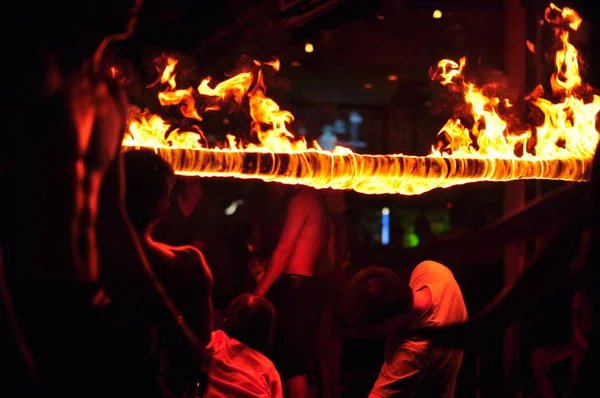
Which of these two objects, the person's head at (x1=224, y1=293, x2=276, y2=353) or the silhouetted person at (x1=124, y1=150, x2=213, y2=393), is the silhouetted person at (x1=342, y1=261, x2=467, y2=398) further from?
the silhouetted person at (x1=124, y1=150, x2=213, y2=393)

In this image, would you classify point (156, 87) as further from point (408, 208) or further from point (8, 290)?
point (408, 208)

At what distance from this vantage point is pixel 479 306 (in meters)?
6.18

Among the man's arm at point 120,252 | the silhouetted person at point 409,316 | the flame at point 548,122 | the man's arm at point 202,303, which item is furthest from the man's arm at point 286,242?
the man's arm at point 120,252

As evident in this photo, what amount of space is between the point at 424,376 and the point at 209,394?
1183 mm

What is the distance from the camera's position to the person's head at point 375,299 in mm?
4473

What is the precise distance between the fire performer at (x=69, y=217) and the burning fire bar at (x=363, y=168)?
2.29ft

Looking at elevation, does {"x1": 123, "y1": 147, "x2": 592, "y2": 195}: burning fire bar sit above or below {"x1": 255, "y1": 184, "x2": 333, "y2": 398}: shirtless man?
above

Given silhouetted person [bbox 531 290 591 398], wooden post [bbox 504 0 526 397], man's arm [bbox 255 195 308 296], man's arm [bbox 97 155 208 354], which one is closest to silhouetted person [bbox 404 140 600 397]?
silhouetted person [bbox 531 290 591 398]

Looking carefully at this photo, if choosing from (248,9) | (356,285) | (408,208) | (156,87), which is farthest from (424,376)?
(408,208)

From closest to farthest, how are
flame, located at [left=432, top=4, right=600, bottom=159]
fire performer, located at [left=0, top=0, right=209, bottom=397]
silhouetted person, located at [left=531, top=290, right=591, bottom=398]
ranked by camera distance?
fire performer, located at [left=0, top=0, right=209, bottom=397] → silhouetted person, located at [left=531, top=290, right=591, bottom=398] → flame, located at [left=432, top=4, right=600, bottom=159]

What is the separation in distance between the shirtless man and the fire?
1.06 m

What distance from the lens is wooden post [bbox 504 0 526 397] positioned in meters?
7.16

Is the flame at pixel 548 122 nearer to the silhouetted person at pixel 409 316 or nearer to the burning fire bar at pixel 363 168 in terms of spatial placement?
the burning fire bar at pixel 363 168

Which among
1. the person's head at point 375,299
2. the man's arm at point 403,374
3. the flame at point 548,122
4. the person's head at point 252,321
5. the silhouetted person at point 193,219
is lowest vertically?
the man's arm at point 403,374
